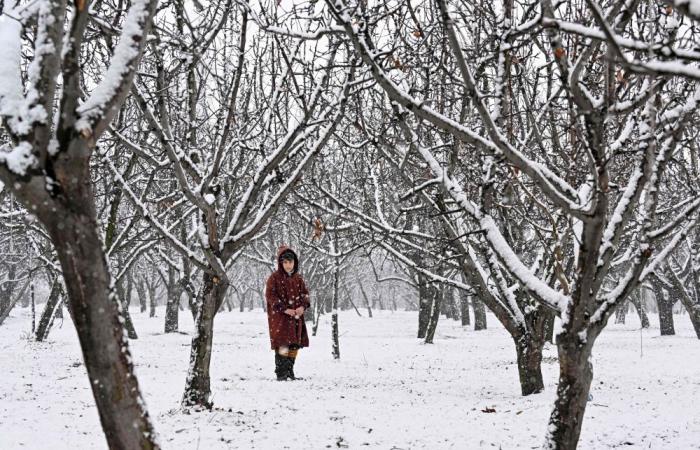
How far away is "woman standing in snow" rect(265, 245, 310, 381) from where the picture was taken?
816cm

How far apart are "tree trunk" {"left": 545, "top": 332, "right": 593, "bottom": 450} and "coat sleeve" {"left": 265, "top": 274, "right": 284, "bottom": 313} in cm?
548

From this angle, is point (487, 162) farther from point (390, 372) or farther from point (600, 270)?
point (390, 372)

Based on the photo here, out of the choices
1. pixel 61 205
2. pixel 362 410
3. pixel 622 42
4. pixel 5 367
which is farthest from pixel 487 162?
pixel 5 367

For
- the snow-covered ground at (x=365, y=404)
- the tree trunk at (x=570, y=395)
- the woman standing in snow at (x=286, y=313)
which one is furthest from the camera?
the woman standing in snow at (x=286, y=313)

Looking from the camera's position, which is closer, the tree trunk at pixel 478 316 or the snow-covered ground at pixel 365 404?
the snow-covered ground at pixel 365 404

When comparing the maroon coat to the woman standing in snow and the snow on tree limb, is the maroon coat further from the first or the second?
the snow on tree limb

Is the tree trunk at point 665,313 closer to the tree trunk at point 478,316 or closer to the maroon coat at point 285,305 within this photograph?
the tree trunk at point 478,316

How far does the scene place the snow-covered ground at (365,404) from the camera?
4.59 metres

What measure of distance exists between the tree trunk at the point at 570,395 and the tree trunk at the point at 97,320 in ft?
7.42

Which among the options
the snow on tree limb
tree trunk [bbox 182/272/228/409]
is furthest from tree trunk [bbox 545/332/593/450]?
tree trunk [bbox 182/272/228/409]

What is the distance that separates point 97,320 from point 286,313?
595 cm

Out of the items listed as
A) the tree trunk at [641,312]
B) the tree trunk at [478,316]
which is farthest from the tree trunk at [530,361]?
the tree trunk at [641,312]

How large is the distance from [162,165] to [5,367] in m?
5.55

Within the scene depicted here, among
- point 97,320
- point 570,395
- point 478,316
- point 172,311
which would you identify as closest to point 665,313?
point 478,316
